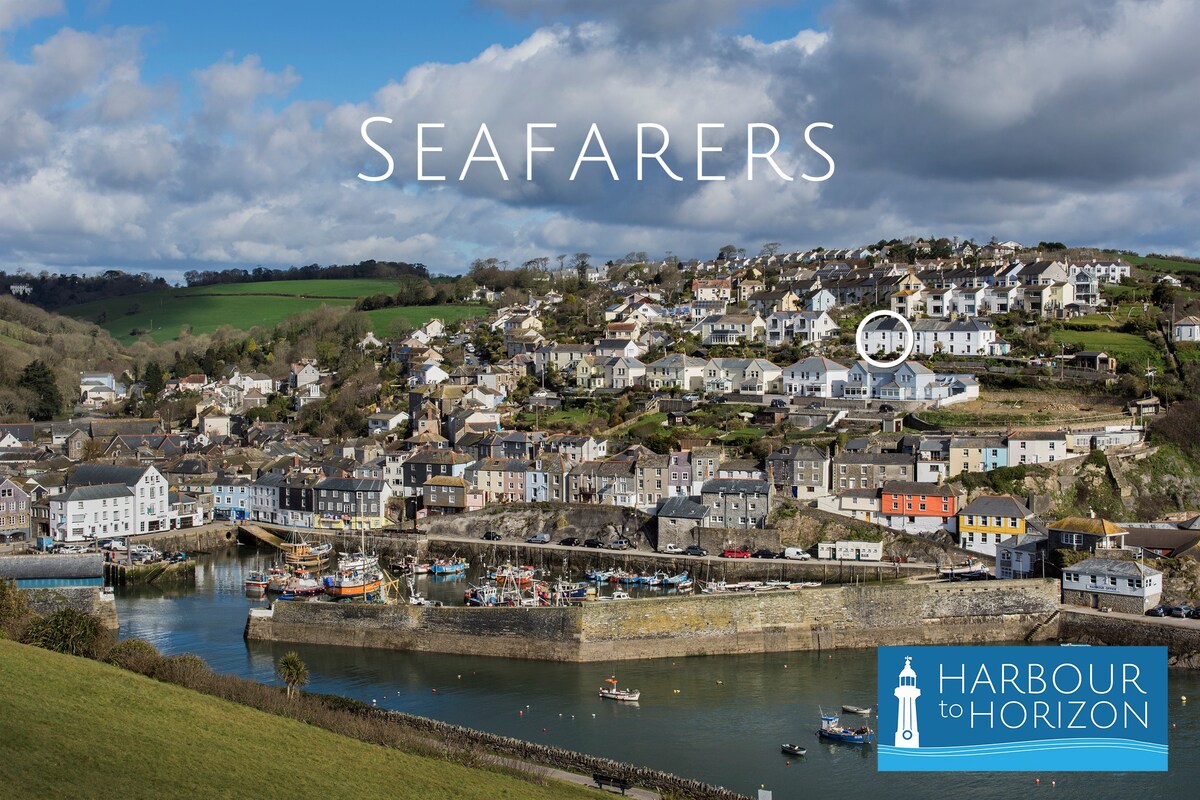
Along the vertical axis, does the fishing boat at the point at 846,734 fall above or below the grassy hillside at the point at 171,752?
below

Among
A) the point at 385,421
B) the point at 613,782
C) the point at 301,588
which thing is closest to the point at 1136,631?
the point at 613,782

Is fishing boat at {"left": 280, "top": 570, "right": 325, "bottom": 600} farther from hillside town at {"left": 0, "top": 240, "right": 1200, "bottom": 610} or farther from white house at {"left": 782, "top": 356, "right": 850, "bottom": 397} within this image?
white house at {"left": 782, "top": 356, "right": 850, "bottom": 397}

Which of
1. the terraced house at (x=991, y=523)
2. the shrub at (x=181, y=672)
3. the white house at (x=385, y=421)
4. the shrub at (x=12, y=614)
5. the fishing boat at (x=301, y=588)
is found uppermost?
the white house at (x=385, y=421)

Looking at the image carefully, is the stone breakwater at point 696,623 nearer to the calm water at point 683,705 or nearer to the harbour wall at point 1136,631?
the calm water at point 683,705

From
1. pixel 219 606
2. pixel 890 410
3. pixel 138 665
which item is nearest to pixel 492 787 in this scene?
pixel 138 665

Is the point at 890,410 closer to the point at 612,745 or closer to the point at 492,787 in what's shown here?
the point at 612,745

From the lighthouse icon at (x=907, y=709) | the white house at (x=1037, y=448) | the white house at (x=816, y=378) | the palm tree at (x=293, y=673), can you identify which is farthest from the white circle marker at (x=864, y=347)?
the palm tree at (x=293, y=673)

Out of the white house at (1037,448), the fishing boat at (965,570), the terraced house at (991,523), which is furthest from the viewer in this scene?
the white house at (1037,448)

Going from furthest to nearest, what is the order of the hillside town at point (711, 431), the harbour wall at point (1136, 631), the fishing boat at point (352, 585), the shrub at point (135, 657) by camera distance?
the hillside town at point (711, 431) < the fishing boat at point (352, 585) < the harbour wall at point (1136, 631) < the shrub at point (135, 657)
